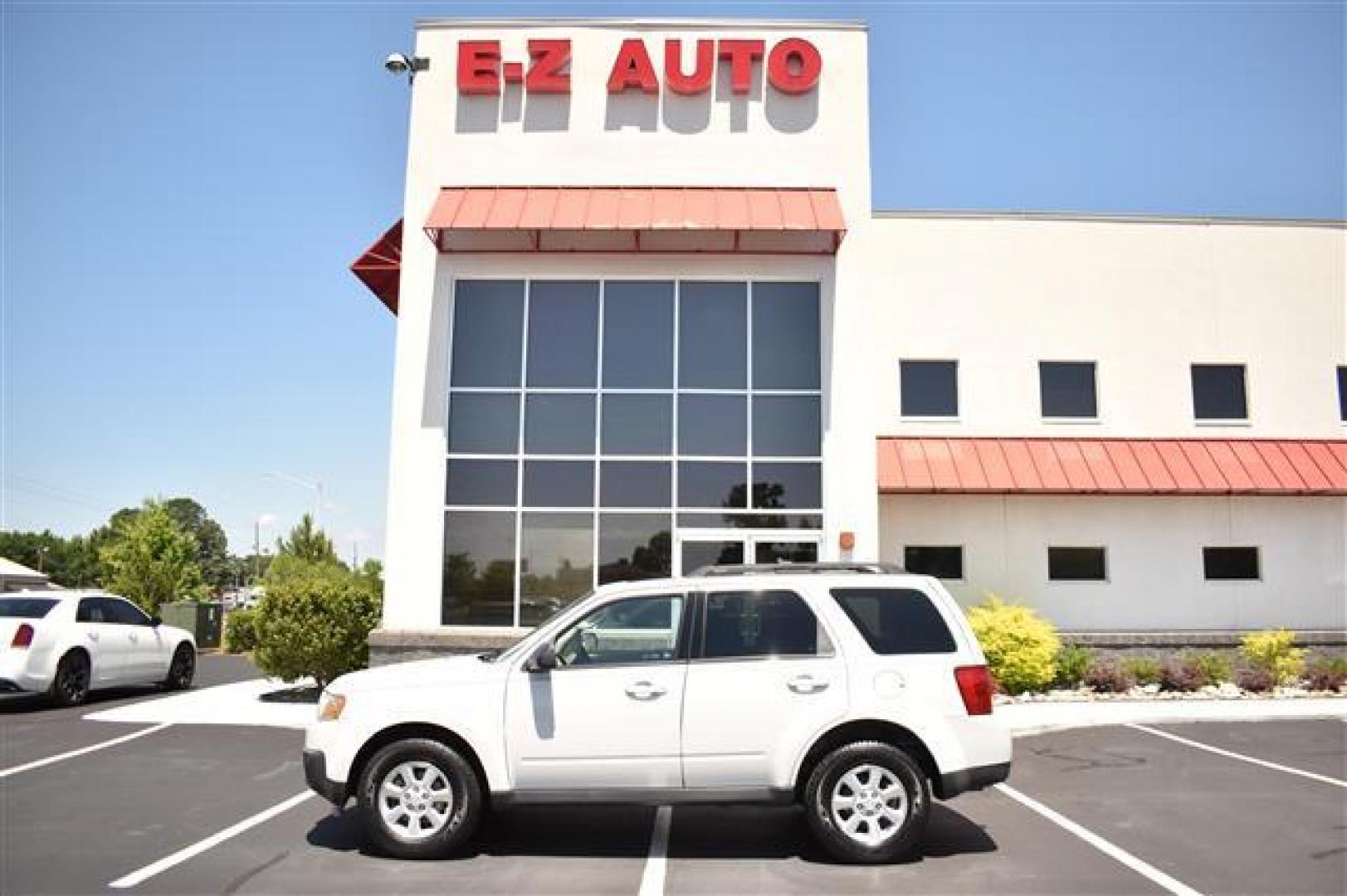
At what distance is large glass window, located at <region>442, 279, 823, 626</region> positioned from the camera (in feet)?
45.4

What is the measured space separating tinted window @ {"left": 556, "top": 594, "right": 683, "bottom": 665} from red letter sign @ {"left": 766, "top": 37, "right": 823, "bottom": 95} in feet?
35.5

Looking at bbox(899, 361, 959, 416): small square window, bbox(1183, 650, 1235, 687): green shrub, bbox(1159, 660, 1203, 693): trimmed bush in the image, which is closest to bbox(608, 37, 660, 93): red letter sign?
bbox(899, 361, 959, 416): small square window

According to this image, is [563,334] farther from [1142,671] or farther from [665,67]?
[1142,671]

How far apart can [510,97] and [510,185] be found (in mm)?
1481

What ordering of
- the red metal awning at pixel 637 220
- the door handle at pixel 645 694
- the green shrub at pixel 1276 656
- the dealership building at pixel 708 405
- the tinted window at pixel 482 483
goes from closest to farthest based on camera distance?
the door handle at pixel 645 694
the red metal awning at pixel 637 220
the dealership building at pixel 708 405
the tinted window at pixel 482 483
the green shrub at pixel 1276 656

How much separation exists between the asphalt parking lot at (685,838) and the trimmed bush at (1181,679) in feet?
16.1

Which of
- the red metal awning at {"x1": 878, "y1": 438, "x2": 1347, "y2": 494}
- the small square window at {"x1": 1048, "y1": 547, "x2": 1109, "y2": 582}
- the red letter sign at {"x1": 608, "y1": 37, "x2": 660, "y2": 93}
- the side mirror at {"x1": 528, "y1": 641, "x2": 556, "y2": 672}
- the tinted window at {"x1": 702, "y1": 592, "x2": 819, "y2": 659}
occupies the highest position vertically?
the red letter sign at {"x1": 608, "y1": 37, "x2": 660, "y2": 93}

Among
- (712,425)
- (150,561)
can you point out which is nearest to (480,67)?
(712,425)

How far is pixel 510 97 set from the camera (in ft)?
49.2

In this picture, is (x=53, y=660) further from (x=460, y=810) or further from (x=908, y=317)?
(x=908, y=317)

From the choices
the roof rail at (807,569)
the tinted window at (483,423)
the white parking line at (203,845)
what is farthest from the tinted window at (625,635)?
the tinted window at (483,423)

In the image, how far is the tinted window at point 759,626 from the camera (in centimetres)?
645

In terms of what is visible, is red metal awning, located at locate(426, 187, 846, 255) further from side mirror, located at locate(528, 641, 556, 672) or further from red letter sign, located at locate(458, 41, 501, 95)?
side mirror, located at locate(528, 641, 556, 672)

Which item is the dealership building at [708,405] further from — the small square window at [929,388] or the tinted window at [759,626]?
the tinted window at [759,626]
